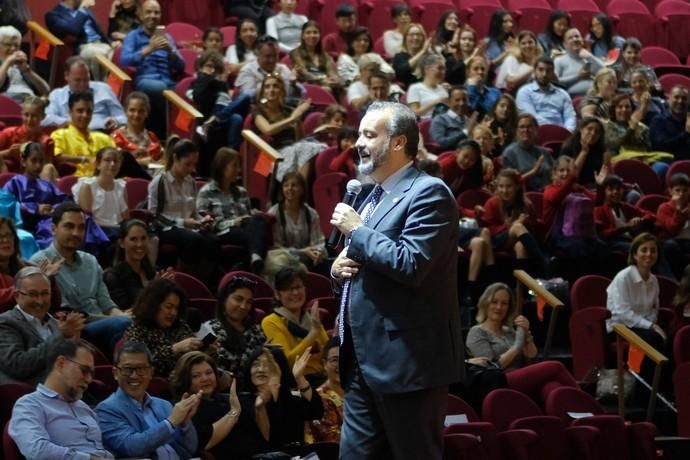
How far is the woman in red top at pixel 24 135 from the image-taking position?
764 cm

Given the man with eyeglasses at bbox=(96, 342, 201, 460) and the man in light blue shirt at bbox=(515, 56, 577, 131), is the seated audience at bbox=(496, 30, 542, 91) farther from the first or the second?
the man with eyeglasses at bbox=(96, 342, 201, 460)

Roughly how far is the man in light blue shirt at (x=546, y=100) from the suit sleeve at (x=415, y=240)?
6.39 m

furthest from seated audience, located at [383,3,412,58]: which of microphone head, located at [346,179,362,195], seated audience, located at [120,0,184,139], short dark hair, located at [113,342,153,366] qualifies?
microphone head, located at [346,179,362,195]

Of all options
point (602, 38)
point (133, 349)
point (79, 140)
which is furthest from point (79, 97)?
point (602, 38)

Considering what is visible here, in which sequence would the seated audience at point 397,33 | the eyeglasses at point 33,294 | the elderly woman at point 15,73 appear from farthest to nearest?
the seated audience at point 397,33, the elderly woman at point 15,73, the eyeglasses at point 33,294

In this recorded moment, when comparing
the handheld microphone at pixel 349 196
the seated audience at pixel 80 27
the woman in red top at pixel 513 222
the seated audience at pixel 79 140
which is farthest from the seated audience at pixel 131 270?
the seated audience at pixel 80 27

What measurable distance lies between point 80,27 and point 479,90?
103 inches

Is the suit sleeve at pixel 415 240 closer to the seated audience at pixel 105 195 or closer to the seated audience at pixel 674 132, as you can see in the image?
the seated audience at pixel 105 195

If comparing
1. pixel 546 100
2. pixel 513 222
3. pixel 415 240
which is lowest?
pixel 513 222

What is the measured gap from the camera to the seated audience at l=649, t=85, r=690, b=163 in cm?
974

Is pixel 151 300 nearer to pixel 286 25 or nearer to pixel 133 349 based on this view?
pixel 133 349

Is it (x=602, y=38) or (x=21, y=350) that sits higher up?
(x=602, y=38)

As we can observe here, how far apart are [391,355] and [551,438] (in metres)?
2.61

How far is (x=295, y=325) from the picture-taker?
6.48 metres
